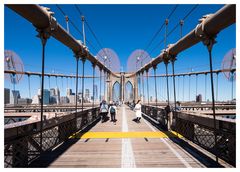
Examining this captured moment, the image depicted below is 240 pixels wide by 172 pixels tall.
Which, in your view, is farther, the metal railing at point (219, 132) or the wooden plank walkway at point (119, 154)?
the wooden plank walkway at point (119, 154)

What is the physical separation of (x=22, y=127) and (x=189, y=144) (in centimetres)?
521

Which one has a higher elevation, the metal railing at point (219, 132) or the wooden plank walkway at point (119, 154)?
the metal railing at point (219, 132)

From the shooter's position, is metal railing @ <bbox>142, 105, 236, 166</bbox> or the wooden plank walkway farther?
the wooden plank walkway

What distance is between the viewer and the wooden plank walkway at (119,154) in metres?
5.79

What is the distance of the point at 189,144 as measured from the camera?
795 cm

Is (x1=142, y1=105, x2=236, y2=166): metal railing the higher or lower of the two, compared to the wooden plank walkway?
higher

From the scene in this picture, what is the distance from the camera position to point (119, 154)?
22.3ft

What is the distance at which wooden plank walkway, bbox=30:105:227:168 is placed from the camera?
5.79 m
